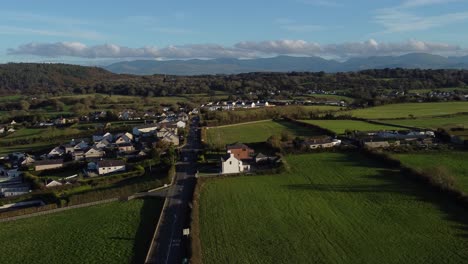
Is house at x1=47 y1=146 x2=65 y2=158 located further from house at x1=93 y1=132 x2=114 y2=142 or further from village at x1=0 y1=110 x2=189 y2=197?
house at x1=93 y1=132 x2=114 y2=142

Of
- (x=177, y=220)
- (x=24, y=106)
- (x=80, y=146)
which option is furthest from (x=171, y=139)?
(x=24, y=106)

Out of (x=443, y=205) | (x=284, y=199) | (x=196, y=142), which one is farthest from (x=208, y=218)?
(x=196, y=142)

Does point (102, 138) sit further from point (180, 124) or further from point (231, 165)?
point (231, 165)

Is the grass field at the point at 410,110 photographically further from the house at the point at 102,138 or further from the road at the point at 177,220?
the road at the point at 177,220

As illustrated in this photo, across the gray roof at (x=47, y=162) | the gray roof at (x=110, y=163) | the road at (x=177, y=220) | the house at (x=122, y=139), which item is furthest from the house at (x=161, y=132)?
the gray roof at (x=47, y=162)

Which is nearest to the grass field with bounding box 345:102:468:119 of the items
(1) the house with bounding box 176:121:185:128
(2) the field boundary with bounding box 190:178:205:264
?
(1) the house with bounding box 176:121:185:128
